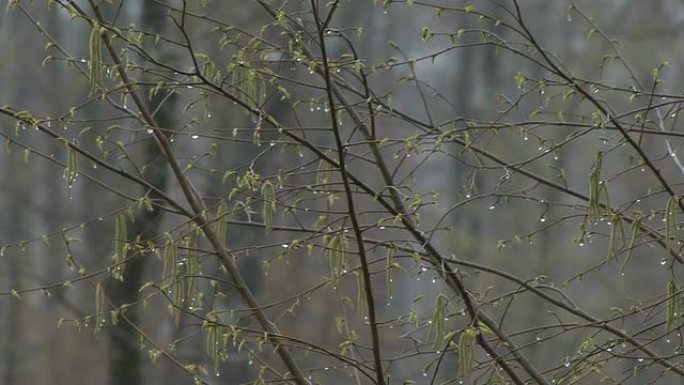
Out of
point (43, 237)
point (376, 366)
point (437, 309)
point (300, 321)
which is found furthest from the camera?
point (300, 321)

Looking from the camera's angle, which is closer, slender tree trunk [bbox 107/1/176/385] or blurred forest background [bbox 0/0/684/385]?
blurred forest background [bbox 0/0/684/385]

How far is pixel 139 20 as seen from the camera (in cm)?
792

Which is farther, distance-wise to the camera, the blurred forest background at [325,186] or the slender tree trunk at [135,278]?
the slender tree trunk at [135,278]

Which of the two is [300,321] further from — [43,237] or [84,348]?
[43,237]

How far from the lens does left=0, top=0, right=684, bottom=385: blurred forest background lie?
3.73m

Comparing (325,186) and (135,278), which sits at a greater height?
(135,278)

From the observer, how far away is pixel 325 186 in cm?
383

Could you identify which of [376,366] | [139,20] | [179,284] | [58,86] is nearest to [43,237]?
[179,284]

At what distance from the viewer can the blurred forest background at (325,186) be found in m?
3.73

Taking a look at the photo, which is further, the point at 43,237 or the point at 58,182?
the point at 58,182

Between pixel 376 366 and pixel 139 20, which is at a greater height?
pixel 139 20

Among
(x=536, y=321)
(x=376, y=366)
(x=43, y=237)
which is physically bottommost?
(x=376, y=366)

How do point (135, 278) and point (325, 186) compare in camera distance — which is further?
point (135, 278)

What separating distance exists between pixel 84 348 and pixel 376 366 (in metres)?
11.0
